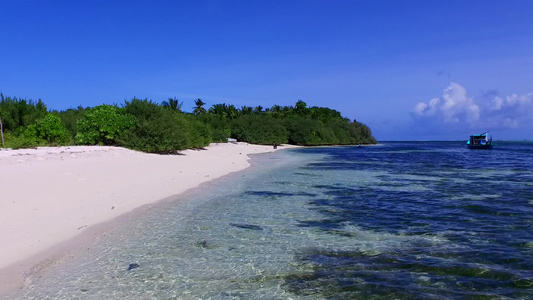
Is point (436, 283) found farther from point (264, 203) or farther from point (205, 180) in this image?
point (205, 180)

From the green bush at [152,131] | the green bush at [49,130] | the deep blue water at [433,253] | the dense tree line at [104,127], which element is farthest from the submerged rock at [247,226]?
the green bush at [49,130]

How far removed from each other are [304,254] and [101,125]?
28.5 m

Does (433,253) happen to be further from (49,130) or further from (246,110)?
(246,110)

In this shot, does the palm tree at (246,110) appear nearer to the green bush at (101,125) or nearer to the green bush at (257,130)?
the green bush at (257,130)

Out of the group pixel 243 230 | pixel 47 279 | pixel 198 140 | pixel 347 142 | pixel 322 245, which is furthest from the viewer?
pixel 347 142

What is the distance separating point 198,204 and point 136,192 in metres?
2.68

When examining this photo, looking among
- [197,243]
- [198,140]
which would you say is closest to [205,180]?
[197,243]

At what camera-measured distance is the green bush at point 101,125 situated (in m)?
31.2

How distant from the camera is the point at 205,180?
63.1 feet

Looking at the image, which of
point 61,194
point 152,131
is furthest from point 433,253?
point 152,131

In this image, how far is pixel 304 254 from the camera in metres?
7.45

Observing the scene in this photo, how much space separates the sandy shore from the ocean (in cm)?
71

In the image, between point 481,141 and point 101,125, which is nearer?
point 101,125

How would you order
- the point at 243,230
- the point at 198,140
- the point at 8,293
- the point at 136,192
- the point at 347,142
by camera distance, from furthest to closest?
the point at 347,142 → the point at 198,140 → the point at 136,192 → the point at 243,230 → the point at 8,293
